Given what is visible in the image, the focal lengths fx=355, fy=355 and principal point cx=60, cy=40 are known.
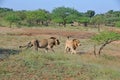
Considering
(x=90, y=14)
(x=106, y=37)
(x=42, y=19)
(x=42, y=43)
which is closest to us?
(x=42, y=43)

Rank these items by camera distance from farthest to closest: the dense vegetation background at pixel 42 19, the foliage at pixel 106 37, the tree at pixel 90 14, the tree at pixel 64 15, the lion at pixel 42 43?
the tree at pixel 90 14, the tree at pixel 64 15, the dense vegetation background at pixel 42 19, the foliage at pixel 106 37, the lion at pixel 42 43

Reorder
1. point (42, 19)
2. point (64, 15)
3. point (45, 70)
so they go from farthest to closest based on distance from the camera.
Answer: point (64, 15) → point (42, 19) → point (45, 70)

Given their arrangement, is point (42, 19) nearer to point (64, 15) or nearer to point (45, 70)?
point (64, 15)

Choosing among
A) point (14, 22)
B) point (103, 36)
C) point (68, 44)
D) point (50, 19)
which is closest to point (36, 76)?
point (68, 44)

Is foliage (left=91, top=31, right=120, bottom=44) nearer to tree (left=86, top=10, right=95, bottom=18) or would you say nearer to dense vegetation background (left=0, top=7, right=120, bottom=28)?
dense vegetation background (left=0, top=7, right=120, bottom=28)

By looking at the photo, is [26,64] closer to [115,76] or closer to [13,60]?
[13,60]

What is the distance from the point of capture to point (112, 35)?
23.1 metres

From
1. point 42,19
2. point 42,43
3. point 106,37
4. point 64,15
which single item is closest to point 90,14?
point 64,15

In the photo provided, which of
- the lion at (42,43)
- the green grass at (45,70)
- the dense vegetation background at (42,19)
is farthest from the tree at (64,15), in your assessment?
the green grass at (45,70)

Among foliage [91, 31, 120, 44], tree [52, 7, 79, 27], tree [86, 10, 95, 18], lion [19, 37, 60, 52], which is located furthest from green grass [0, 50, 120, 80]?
tree [86, 10, 95, 18]

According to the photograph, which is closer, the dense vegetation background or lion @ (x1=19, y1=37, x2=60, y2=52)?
lion @ (x1=19, y1=37, x2=60, y2=52)

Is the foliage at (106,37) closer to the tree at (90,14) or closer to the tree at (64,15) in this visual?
the tree at (64,15)

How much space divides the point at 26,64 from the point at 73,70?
171cm

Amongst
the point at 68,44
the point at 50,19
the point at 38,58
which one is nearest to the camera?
the point at 38,58
